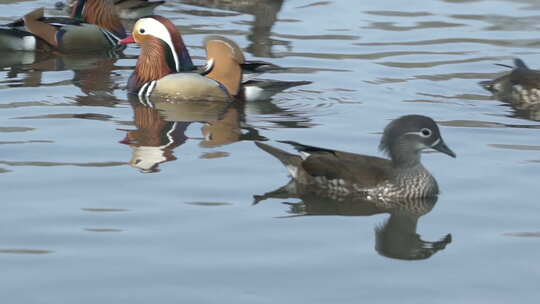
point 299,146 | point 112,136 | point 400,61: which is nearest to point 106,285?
point 299,146

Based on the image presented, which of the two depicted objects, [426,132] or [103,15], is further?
[103,15]

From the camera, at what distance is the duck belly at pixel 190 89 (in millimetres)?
15219

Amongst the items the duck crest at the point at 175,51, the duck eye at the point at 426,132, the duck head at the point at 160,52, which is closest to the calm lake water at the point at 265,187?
the duck head at the point at 160,52

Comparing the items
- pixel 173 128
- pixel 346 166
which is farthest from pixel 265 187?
pixel 173 128

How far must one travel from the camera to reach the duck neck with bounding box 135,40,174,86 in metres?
15.7

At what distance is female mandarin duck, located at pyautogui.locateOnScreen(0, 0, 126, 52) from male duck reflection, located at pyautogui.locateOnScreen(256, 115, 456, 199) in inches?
311

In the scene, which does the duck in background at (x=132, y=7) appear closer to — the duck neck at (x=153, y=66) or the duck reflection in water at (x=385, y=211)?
the duck neck at (x=153, y=66)

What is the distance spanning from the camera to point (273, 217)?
416 inches

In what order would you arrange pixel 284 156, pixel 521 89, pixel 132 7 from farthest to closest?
pixel 132 7 → pixel 521 89 → pixel 284 156

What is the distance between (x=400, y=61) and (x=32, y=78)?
4.59 m

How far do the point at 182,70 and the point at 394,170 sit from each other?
4957mm

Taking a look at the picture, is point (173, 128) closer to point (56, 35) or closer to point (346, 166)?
point (346, 166)

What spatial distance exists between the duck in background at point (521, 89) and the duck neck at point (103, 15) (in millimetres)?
5802

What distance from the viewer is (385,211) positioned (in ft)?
36.3
